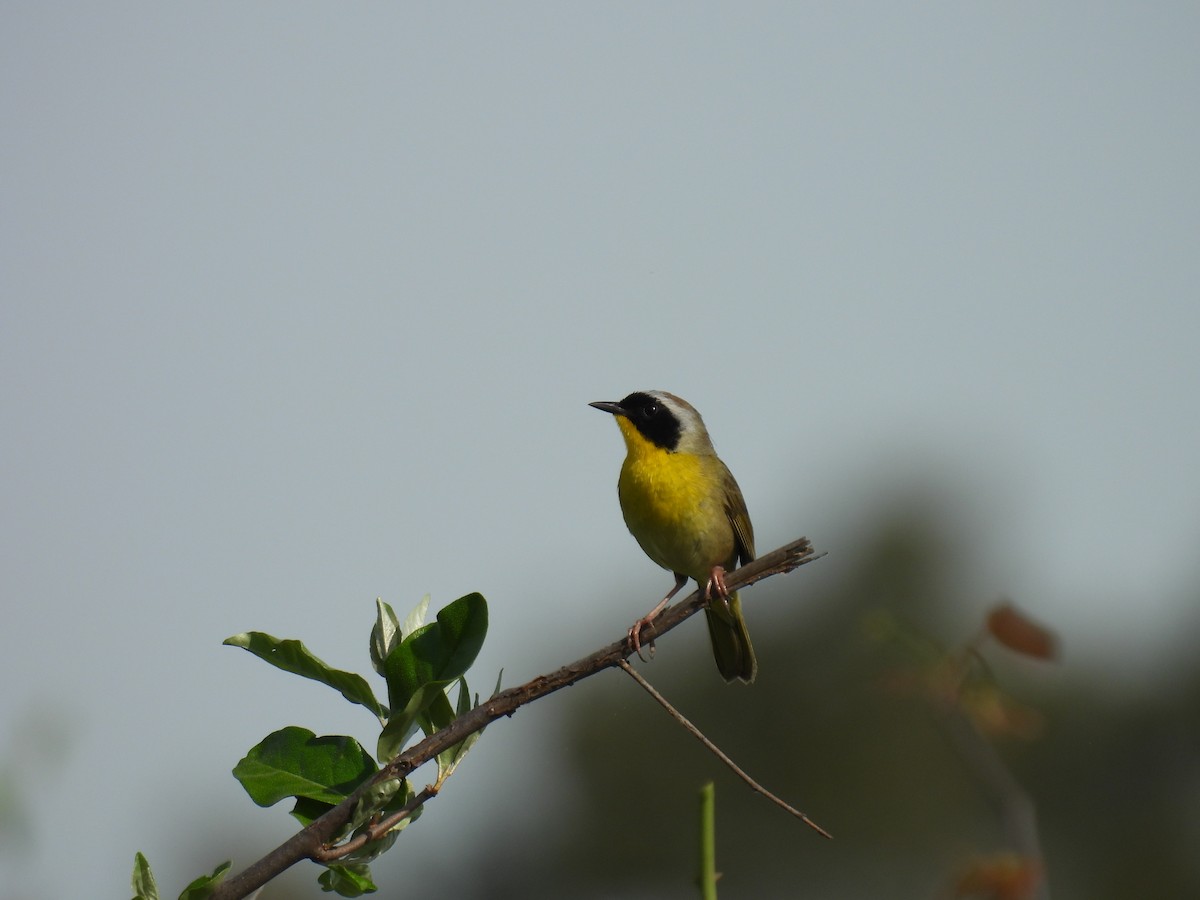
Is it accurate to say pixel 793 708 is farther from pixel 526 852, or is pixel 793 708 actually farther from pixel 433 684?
pixel 433 684

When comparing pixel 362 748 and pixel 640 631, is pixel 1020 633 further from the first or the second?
pixel 640 631

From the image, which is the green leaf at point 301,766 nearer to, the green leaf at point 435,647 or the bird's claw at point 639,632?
the green leaf at point 435,647

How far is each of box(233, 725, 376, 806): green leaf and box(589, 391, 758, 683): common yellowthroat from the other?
3.48m

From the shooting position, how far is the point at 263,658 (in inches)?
84.0

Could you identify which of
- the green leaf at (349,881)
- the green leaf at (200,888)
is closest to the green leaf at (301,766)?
the green leaf at (349,881)

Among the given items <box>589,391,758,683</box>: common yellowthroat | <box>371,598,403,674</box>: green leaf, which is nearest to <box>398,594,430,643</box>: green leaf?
→ <box>371,598,403,674</box>: green leaf

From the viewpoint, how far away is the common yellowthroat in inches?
228

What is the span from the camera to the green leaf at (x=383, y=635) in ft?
7.59

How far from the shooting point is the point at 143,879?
1918 millimetres

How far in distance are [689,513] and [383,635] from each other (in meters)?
3.55

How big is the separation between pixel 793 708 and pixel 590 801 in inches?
139

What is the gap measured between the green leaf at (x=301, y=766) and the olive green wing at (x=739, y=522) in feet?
13.0

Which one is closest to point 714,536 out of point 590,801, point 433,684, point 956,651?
point 433,684

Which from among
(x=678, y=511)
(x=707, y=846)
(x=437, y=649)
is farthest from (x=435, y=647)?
(x=678, y=511)
